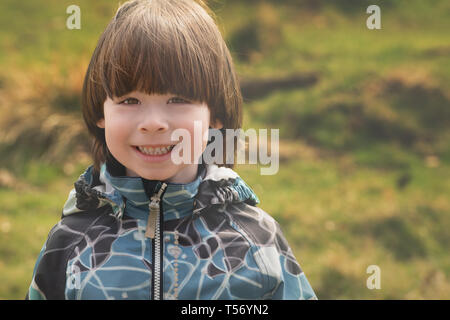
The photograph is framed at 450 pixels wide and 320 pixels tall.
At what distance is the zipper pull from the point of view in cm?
169

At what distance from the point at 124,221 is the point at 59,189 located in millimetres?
2795

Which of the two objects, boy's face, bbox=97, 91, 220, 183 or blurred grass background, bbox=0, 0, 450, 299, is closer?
boy's face, bbox=97, 91, 220, 183

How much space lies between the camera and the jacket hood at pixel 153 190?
1739mm

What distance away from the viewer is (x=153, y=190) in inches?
68.7

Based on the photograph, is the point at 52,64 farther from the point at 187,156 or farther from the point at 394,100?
the point at 187,156

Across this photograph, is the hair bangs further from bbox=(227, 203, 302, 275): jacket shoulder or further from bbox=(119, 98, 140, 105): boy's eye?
bbox=(227, 203, 302, 275): jacket shoulder

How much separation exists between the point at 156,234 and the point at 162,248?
1.7 inches

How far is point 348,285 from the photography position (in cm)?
340

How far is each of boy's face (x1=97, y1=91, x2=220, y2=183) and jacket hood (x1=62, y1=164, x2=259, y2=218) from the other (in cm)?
8

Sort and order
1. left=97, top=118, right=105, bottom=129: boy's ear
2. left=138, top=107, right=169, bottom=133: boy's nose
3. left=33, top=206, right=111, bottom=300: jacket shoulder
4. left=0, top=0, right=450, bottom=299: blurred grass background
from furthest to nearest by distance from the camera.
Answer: left=0, top=0, right=450, bottom=299: blurred grass background
left=97, top=118, right=105, bottom=129: boy's ear
left=33, top=206, right=111, bottom=300: jacket shoulder
left=138, top=107, right=169, bottom=133: boy's nose

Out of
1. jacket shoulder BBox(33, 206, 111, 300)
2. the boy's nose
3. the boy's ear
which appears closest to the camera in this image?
the boy's nose

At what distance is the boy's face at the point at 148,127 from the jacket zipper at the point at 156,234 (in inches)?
2.7

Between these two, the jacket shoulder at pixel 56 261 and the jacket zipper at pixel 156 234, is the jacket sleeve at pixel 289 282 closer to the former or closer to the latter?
the jacket zipper at pixel 156 234

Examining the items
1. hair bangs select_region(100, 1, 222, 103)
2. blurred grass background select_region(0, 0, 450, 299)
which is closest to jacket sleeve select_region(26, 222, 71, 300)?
hair bangs select_region(100, 1, 222, 103)
